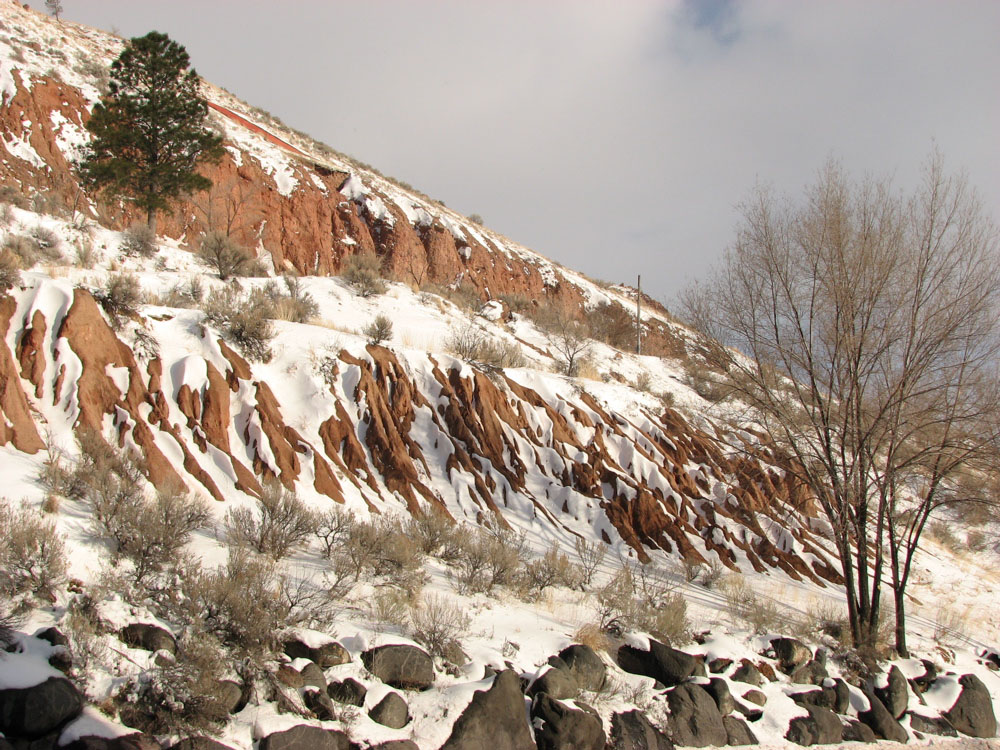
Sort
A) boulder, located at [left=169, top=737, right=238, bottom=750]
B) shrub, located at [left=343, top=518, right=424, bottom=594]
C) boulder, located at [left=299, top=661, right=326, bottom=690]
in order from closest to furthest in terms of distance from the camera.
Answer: boulder, located at [left=169, top=737, right=238, bottom=750] < boulder, located at [left=299, top=661, right=326, bottom=690] < shrub, located at [left=343, top=518, right=424, bottom=594]

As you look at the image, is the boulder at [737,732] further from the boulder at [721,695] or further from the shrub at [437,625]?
the shrub at [437,625]

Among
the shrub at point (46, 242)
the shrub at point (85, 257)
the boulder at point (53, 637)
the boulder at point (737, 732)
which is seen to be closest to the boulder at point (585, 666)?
the boulder at point (737, 732)

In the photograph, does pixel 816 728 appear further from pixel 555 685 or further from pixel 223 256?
pixel 223 256

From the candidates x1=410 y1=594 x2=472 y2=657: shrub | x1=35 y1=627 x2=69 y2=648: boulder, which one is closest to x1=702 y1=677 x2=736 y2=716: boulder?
x1=410 y1=594 x2=472 y2=657: shrub

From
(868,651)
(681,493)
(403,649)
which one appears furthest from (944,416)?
(403,649)

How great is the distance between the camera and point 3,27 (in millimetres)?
25719

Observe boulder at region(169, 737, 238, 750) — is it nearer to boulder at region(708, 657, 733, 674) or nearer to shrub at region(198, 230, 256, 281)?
boulder at region(708, 657, 733, 674)

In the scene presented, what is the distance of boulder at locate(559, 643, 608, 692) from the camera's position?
18.9 feet

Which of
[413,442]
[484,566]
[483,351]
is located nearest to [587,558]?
[484,566]

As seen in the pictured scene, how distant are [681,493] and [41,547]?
10.8 metres

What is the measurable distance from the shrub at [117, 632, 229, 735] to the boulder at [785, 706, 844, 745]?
5.91 m

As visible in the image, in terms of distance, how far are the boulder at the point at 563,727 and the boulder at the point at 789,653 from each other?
3.25 m

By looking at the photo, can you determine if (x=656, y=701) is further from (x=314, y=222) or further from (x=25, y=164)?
(x=314, y=222)

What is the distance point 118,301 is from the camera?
358 inches
